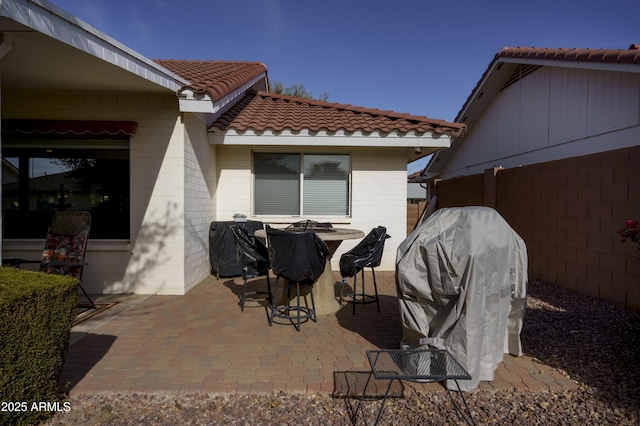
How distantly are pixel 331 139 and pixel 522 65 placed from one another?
651cm

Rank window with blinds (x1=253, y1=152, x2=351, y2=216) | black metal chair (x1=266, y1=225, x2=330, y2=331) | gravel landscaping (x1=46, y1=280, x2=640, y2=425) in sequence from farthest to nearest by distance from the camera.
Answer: window with blinds (x1=253, y1=152, x2=351, y2=216), black metal chair (x1=266, y1=225, x2=330, y2=331), gravel landscaping (x1=46, y1=280, x2=640, y2=425)

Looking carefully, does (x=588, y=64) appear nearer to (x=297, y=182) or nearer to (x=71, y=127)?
(x=297, y=182)

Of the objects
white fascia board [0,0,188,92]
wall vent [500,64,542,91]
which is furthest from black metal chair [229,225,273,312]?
wall vent [500,64,542,91]

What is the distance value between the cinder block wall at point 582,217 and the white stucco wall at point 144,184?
6.26 m

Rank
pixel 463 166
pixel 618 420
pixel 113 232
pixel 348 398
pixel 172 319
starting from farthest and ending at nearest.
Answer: pixel 463 166 < pixel 113 232 < pixel 172 319 < pixel 348 398 < pixel 618 420

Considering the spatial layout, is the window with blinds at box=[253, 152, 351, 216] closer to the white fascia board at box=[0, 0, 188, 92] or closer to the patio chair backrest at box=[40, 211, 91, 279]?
the white fascia board at box=[0, 0, 188, 92]

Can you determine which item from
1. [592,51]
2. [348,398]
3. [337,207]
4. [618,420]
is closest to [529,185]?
[592,51]

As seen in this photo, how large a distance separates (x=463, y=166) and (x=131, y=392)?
520 inches

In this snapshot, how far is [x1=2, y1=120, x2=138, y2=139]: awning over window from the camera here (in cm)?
550

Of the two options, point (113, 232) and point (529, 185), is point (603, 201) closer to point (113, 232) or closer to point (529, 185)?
point (529, 185)

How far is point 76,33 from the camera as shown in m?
3.45

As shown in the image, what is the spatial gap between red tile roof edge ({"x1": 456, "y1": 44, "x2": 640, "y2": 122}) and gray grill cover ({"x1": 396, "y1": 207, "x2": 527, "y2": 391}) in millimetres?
5037

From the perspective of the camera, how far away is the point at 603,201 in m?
5.25

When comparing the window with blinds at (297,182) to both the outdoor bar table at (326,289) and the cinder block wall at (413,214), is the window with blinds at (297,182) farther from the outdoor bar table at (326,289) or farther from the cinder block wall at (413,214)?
the cinder block wall at (413,214)
